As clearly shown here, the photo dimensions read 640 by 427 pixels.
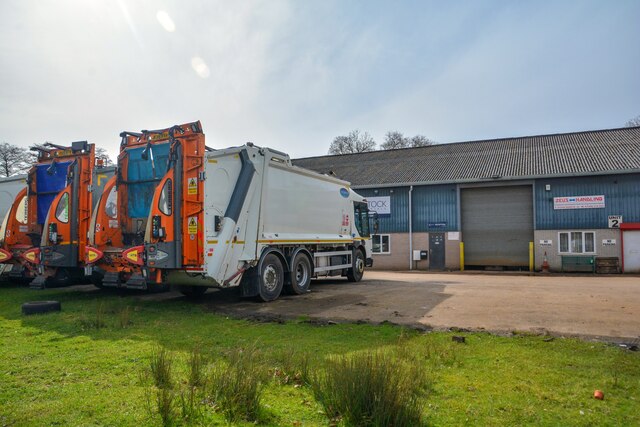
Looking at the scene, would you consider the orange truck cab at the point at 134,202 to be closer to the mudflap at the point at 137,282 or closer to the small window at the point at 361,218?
the mudflap at the point at 137,282

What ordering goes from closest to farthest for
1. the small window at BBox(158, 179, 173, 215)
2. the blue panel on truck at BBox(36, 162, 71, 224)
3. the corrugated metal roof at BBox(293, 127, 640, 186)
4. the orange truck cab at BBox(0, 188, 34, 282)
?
the small window at BBox(158, 179, 173, 215), the blue panel on truck at BBox(36, 162, 71, 224), the orange truck cab at BBox(0, 188, 34, 282), the corrugated metal roof at BBox(293, 127, 640, 186)

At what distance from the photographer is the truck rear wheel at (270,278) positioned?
10578 mm

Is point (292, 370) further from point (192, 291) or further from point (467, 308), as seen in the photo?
point (192, 291)

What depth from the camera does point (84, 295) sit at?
11.8 m

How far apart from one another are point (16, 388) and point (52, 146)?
853 centimetres

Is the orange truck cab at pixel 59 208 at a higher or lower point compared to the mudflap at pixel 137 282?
higher

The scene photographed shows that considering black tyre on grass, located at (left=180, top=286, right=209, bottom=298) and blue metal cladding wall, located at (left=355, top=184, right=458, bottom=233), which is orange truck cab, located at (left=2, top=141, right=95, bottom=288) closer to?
black tyre on grass, located at (left=180, top=286, right=209, bottom=298)

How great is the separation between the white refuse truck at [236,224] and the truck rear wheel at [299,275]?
0.03 meters

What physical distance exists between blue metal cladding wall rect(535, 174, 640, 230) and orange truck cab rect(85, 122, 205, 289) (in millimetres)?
20791

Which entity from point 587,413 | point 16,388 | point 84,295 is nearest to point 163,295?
point 84,295

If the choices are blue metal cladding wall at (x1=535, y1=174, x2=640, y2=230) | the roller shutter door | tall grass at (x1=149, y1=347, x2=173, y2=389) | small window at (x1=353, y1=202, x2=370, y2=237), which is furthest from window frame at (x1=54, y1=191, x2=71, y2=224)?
blue metal cladding wall at (x1=535, y1=174, x2=640, y2=230)

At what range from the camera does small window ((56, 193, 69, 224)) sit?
10.7m

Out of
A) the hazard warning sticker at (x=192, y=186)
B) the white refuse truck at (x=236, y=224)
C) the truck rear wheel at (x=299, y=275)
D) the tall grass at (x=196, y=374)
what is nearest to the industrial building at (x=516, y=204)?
the white refuse truck at (x=236, y=224)

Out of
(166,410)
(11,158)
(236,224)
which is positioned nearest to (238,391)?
(166,410)
